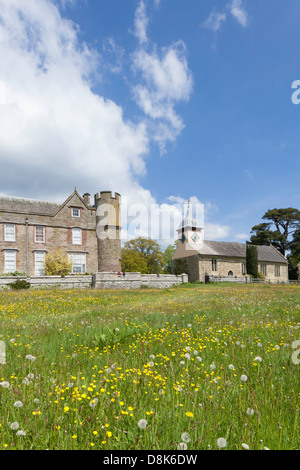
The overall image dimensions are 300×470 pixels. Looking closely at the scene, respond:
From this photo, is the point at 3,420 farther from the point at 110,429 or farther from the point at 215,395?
the point at 215,395

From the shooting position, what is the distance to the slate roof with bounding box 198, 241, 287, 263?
185ft

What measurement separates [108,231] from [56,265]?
952 cm

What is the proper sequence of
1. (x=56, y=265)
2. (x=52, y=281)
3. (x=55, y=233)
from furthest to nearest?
(x=55, y=233) < (x=56, y=265) < (x=52, y=281)

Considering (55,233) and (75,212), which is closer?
(55,233)

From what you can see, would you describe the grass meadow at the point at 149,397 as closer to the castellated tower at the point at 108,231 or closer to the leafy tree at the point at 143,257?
the castellated tower at the point at 108,231

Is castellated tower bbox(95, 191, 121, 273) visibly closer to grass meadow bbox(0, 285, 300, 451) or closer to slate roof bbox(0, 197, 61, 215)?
slate roof bbox(0, 197, 61, 215)

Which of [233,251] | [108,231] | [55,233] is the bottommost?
[233,251]

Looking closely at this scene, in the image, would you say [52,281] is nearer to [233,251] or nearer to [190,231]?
[190,231]

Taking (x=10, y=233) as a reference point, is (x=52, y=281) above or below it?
below

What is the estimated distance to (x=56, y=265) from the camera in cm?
3619

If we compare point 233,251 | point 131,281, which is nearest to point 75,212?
point 131,281

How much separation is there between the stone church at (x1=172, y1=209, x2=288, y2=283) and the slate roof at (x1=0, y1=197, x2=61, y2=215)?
93.3ft

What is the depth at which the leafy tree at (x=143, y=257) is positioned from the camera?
59.5 m

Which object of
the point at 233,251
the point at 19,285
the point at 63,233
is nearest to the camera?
the point at 19,285
